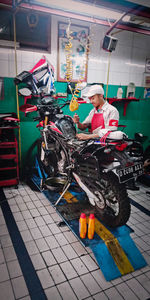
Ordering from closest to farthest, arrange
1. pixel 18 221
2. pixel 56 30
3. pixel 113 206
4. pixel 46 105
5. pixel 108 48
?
pixel 113 206
pixel 18 221
pixel 46 105
pixel 108 48
pixel 56 30

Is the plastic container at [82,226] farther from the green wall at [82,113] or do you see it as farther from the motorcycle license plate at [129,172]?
the green wall at [82,113]

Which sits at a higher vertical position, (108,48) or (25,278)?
(108,48)

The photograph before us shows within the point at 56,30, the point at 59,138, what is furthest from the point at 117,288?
the point at 56,30

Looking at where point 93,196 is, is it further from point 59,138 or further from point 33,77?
point 33,77

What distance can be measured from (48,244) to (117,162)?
1241 mm

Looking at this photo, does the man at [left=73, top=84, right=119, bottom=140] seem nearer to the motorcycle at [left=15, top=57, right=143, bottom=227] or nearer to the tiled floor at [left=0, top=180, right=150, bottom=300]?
the motorcycle at [left=15, top=57, right=143, bottom=227]

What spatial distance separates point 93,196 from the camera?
2426mm

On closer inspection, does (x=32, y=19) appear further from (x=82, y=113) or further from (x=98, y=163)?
(x=98, y=163)

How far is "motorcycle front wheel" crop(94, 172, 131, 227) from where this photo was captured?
2.19m

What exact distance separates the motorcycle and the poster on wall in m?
1.19

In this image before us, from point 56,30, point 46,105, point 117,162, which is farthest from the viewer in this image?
point 56,30

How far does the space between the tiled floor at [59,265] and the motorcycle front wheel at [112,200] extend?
0.44 meters

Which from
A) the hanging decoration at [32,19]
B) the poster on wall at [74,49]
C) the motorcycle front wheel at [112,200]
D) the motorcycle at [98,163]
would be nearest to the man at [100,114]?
the motorcycle at [98,163]

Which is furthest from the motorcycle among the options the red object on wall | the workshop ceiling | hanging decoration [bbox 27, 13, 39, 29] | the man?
hanging decoration [bbox 27, 13, 39, 29]
